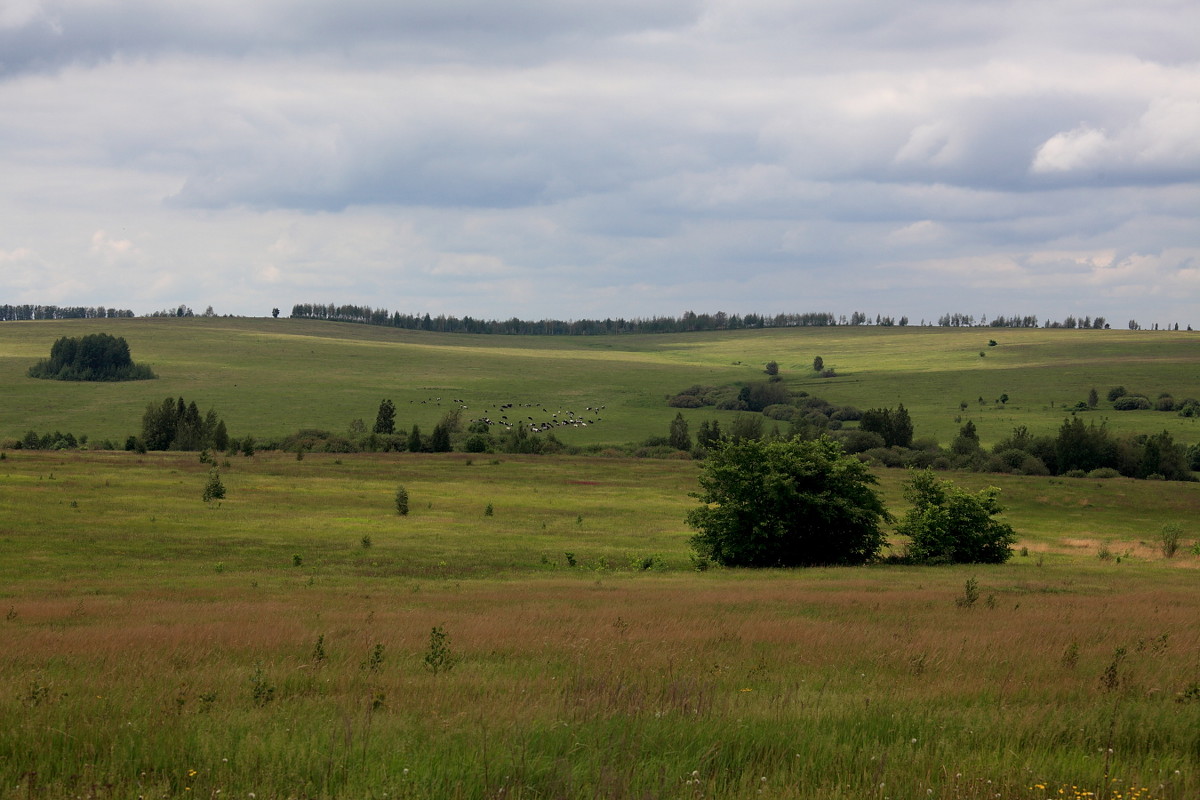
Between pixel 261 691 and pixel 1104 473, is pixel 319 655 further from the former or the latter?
pixel 1104 473

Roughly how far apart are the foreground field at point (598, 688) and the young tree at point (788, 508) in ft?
29.9

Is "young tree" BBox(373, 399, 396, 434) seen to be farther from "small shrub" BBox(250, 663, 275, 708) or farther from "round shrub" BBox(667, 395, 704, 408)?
"small shrub" BBox(250, 663, 275, 708)

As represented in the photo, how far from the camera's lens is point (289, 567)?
35.5m

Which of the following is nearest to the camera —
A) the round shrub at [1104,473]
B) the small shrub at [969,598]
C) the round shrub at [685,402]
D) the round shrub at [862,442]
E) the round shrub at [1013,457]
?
the small shrub at [969,598]

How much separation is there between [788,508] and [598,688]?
1257 inches

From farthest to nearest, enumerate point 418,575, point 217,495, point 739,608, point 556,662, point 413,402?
point 413,402 < point 217,495 < point 418,575 < point 739,608 < point 556,662

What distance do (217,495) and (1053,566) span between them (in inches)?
1865

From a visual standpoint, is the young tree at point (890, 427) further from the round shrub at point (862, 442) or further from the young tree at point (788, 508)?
the young tree at point (788, 508)

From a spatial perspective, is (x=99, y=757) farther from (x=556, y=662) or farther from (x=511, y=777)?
(x=556, y=662)

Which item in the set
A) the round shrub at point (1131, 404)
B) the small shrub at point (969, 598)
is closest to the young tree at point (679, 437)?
the round shrub at point (1131, 404)

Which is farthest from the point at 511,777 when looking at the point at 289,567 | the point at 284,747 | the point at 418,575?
the point at 289,567

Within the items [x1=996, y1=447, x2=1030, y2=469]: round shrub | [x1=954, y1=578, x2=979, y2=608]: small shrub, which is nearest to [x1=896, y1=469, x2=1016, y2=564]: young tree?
[x1=954, y1=578, x2=979, y2=608]: small shrub

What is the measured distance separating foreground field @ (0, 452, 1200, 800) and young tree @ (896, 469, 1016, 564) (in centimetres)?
900

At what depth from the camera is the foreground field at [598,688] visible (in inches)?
256
